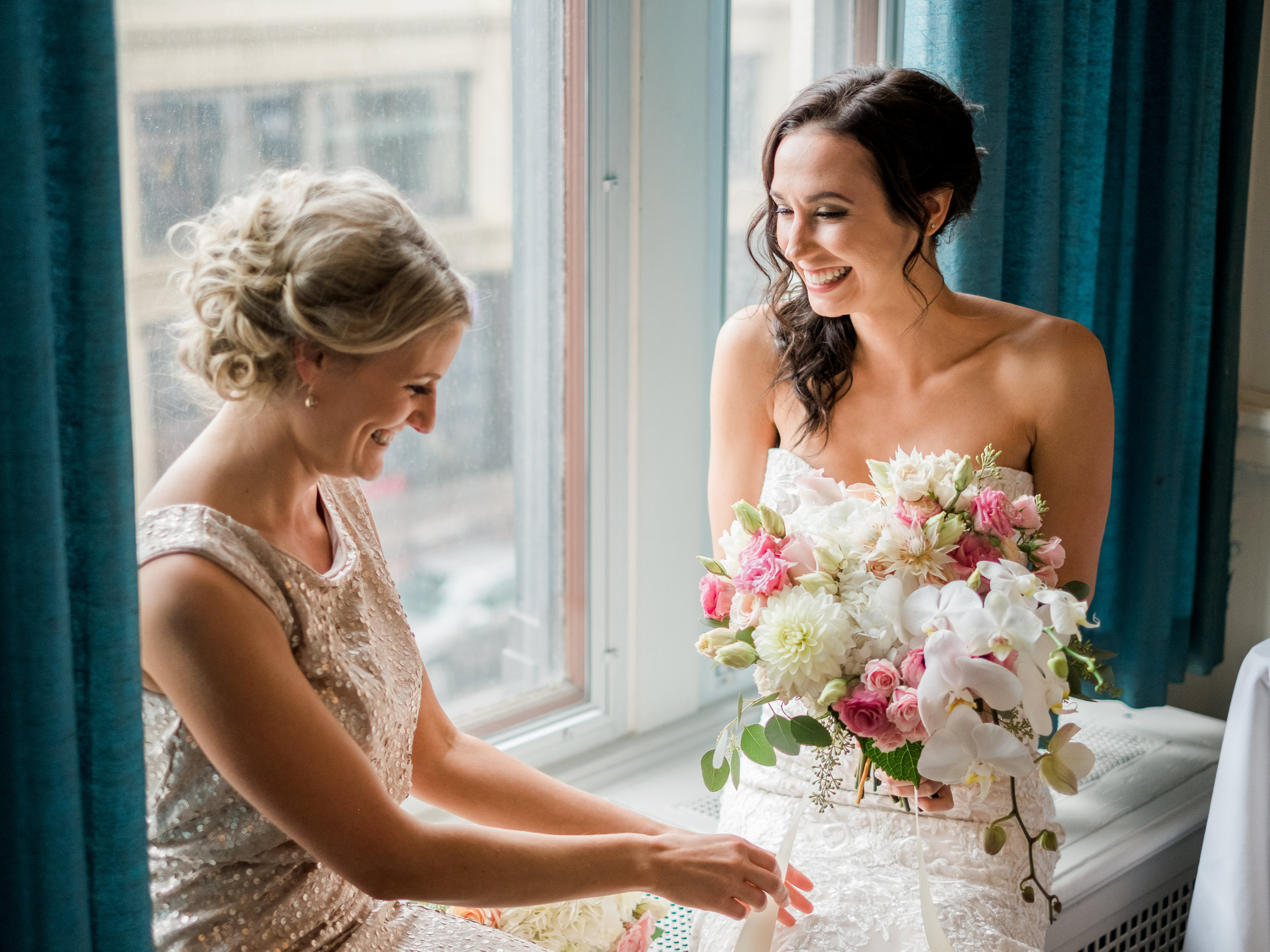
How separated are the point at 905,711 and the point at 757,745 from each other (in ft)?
0.76

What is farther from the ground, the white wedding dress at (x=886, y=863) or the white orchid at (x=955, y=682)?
the white orchid at (x=955, y=682)

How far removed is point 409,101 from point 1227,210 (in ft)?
5.94

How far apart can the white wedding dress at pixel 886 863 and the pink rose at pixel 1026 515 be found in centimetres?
43

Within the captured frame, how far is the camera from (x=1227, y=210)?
2.66m

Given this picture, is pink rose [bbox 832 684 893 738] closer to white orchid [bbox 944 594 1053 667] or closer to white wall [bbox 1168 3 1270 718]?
white orchid [bbox 944 594 1053 667]

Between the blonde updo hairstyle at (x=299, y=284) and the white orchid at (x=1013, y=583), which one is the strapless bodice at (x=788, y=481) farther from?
Result: the blonde updo hairstyle at (x=299, y=284)

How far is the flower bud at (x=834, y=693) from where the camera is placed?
131 centimetres

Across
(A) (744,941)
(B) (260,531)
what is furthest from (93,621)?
(A) (744,941)

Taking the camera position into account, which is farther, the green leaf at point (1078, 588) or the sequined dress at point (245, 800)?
the green leaf at point (1078, 588)

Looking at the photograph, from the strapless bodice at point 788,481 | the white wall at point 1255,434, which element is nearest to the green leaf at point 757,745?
the strapless bodice at point 788,481

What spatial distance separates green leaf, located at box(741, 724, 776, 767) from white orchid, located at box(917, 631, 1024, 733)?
0.24 metres

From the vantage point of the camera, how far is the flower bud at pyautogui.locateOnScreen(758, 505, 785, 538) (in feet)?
4.67

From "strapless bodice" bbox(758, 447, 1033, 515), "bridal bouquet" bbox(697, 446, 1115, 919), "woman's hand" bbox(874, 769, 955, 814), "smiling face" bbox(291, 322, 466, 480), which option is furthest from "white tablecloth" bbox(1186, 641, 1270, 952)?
"smiling face" bbox(291, 322, 466, 480)

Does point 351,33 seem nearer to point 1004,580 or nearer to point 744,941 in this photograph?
point 1004,580
